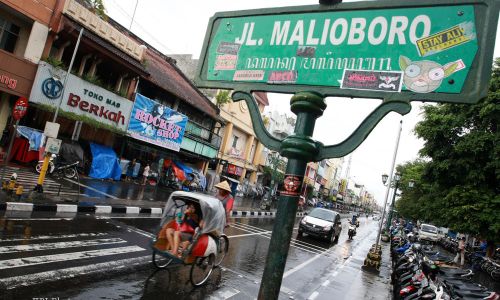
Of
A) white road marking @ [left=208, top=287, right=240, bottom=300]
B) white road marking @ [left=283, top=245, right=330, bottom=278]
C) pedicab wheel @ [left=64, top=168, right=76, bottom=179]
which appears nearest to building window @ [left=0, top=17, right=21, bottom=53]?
pedicab wheel @ [left=64, top=168, right=76, bottom=179]

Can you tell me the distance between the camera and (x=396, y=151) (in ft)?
52.5

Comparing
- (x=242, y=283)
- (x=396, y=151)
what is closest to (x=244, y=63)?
(x=242, y=283)

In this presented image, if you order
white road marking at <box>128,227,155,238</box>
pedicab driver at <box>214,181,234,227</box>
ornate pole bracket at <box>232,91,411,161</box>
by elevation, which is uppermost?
ornate pole bracket at <box>232,91,411,161</box>

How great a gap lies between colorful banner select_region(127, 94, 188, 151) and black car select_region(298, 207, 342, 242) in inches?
410

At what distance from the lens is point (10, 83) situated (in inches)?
543

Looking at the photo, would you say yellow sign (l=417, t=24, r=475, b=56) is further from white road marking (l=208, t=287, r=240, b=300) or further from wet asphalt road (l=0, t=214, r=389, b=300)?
white road marking (l=208, t=287, r=240, b=300)

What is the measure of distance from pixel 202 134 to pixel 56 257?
22287 millimetres

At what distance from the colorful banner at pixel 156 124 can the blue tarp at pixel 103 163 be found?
175 cm

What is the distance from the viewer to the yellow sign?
181 cm

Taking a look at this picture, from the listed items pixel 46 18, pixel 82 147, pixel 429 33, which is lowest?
pixel 82 147

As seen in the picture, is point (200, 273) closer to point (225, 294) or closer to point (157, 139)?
point (225, 294)

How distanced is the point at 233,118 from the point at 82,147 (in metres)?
18.1

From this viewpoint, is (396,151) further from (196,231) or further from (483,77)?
(483,77)

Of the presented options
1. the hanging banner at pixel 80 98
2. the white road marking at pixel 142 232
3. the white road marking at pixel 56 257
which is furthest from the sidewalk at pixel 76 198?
the white road marking at pixel 56 257
